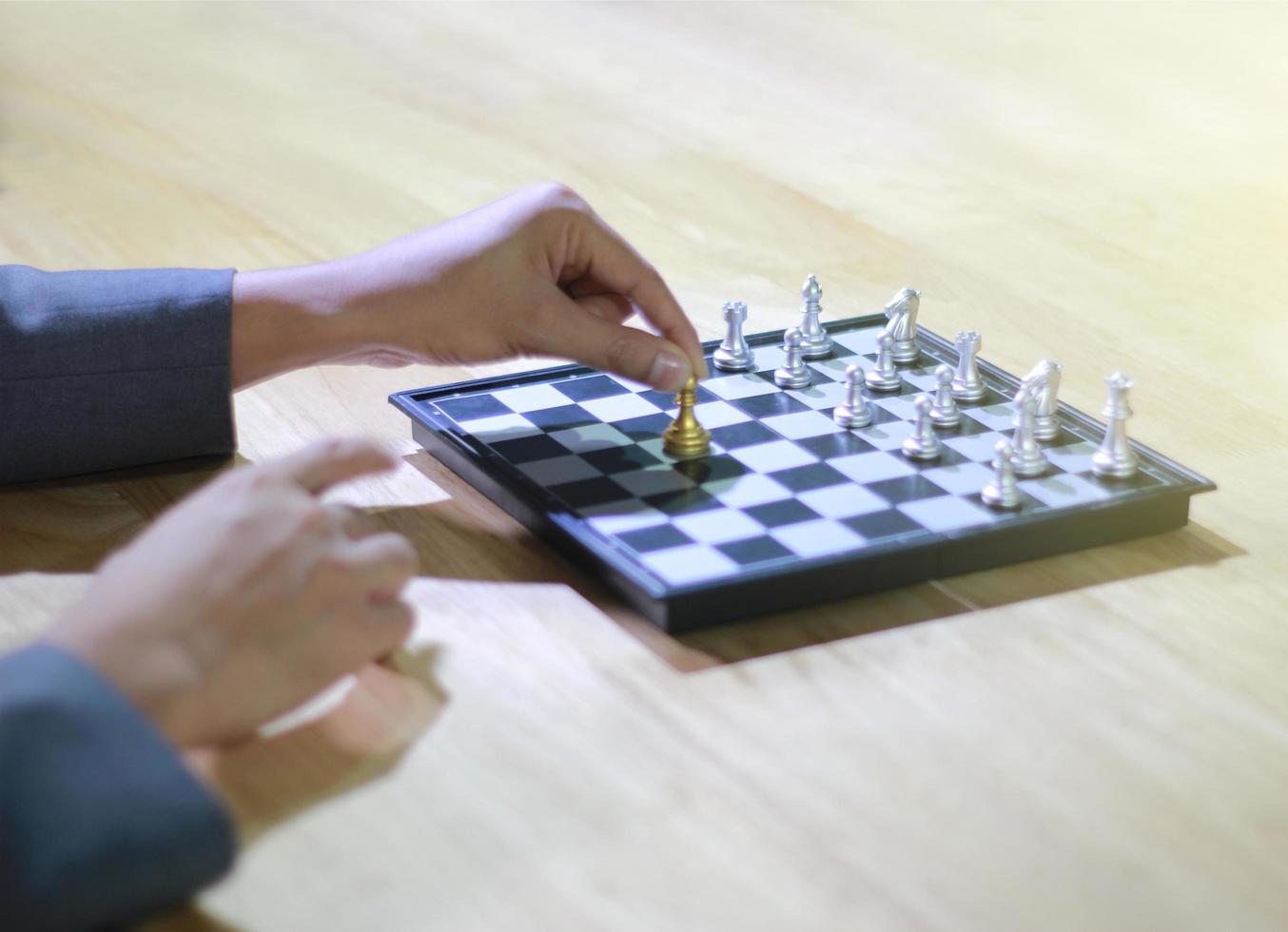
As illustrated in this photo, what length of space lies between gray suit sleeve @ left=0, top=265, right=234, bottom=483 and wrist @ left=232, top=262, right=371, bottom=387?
18 millimetres

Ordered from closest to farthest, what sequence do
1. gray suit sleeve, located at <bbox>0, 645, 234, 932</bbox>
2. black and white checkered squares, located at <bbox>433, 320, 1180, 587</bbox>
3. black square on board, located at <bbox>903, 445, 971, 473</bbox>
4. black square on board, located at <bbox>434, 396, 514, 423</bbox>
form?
gray suit sleeve, located at <bbox>0, 645, 234, 932</bbox>, black and white checkered squares, located at <bbox>433, 320, 1180, 587</bbox>, black square on board, located at <bbox>903, 445, 971, 473</bbox>, black square on board, located at <bbox>434, 396, 514, 423</bbox>

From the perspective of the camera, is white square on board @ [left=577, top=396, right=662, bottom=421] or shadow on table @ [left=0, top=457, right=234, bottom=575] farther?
white square on board @ [left=577, top=396, right=662, bottom=421]

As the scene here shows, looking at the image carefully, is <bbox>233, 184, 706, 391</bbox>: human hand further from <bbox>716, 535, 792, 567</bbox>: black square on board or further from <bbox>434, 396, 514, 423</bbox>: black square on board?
<bbox>716, 535, 792, 567</bbox>: black square on board

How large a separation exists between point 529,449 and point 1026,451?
0.35 metres

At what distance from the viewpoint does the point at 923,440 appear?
3.84 feet

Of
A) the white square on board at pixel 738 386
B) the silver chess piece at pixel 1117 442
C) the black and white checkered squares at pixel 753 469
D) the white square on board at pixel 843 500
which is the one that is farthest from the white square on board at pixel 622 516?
the silver chess piece at pixel 1117 442

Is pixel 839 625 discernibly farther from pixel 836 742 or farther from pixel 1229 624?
pixel 1229 624

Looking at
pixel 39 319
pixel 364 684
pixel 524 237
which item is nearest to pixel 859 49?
pixel 524 237

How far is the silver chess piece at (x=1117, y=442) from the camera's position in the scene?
3.77ft

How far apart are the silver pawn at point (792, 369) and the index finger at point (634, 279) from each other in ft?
0.26

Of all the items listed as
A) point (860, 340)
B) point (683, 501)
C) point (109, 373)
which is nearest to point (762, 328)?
point (860, 340)

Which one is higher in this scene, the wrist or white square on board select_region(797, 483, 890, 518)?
white square on board select_region(797, 483, 890, 518)

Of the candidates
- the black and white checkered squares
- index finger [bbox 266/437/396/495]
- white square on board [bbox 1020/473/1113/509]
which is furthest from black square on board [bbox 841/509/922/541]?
index finger [bbox 266/437/396/495]

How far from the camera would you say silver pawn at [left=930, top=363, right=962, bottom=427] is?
122 centimetres
